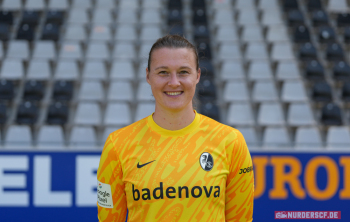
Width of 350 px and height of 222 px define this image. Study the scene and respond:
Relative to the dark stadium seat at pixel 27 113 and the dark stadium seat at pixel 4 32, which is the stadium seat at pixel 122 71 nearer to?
the dark stadium seat at pixel 27 113

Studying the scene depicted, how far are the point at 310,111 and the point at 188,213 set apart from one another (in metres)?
4.56

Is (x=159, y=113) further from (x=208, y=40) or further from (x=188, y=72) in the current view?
(x=208, y=40)

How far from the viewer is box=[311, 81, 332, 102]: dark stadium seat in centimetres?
560

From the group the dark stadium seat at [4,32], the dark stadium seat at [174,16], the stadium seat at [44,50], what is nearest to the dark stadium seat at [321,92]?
the dark stadium seat at [174,16]

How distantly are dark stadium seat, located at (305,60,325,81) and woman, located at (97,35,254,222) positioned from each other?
5065 mm

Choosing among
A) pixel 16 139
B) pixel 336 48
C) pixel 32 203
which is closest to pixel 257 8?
pixel 336 48

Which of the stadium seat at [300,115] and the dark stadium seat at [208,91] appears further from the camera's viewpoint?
the dark stadium seat at [208,91]

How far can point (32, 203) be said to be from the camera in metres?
2.86

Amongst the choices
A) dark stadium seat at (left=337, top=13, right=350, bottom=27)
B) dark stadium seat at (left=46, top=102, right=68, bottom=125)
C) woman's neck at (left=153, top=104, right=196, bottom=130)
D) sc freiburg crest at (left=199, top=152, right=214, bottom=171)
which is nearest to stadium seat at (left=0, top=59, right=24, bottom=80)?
dark stadium seat at (left=46, top=102, right=68, bottom=125)

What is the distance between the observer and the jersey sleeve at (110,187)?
4.22 ft

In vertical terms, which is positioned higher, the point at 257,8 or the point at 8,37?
the point at 257,8

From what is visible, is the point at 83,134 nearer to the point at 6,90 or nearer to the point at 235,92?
the point at 6,90

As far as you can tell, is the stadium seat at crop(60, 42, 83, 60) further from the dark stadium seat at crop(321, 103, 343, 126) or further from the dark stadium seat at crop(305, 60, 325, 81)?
the dark stadium seat at crop(321, 103, 343, 126)

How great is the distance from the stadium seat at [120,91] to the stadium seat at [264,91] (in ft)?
6.25
